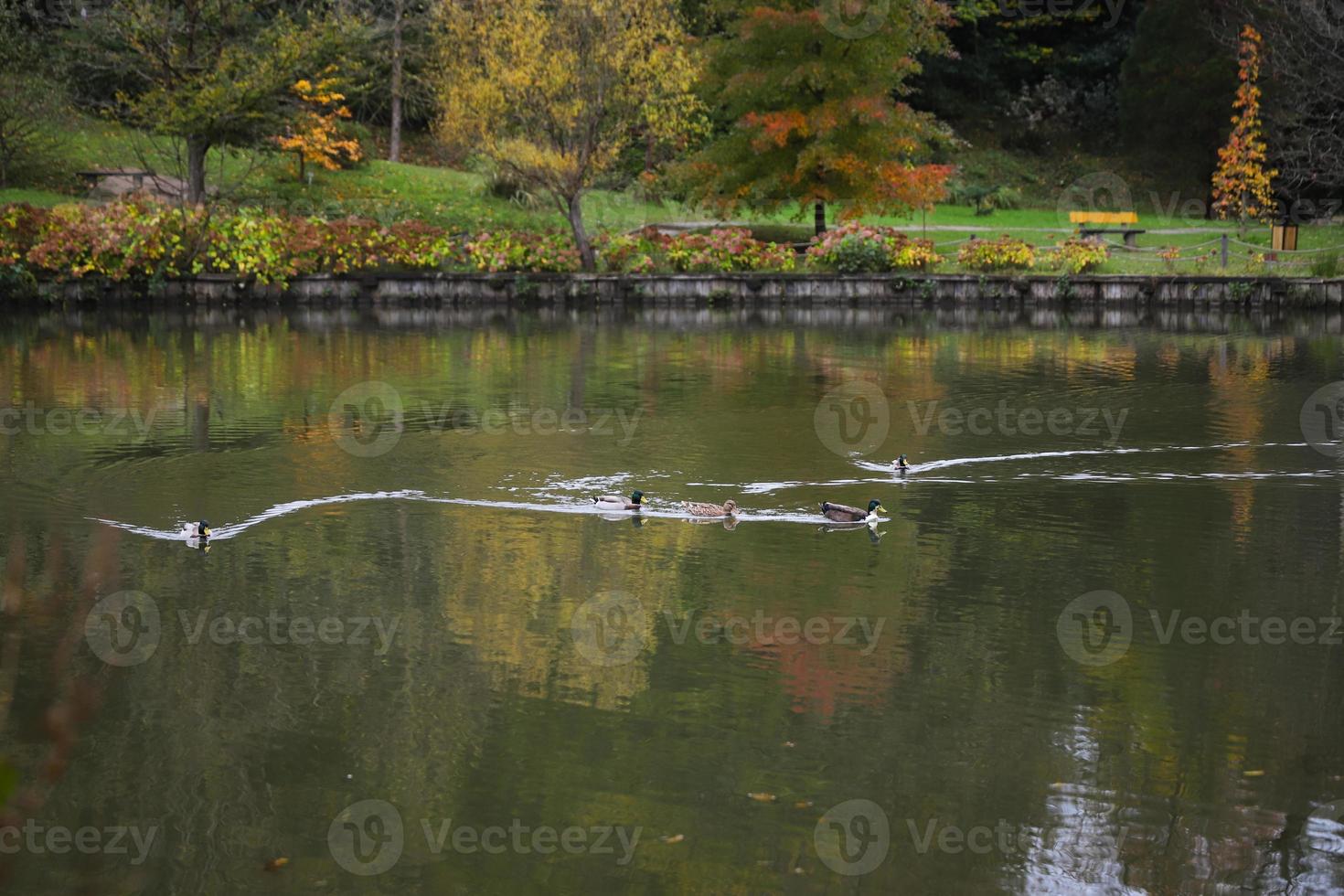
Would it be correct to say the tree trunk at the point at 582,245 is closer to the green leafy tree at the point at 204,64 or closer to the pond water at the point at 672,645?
the green leafy tree at the point at 204,64

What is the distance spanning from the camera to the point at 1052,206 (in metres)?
43.8

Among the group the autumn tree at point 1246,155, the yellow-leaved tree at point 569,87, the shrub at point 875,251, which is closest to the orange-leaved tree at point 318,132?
the yellow-leaved tree at point 569,87

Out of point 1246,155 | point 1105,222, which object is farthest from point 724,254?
point 1246,155

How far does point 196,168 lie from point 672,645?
2821 cm

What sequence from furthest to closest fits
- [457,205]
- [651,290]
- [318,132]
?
[457,205]
[318,132]
[651,290]

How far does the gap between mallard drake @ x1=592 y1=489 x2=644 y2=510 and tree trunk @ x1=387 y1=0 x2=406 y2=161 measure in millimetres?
28808

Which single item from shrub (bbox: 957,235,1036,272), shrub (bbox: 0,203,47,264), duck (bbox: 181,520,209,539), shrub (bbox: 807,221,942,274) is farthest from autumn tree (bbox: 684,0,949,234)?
duck (bbox: 181,520,209,539)

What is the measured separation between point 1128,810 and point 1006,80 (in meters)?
46.8

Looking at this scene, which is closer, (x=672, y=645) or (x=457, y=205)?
(x=672, y=645)

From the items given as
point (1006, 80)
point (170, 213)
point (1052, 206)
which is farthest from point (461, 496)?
point (1006, 80)

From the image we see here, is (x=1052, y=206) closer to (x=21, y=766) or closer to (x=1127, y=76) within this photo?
(x=1127, y=76)

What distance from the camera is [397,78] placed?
4125 cm

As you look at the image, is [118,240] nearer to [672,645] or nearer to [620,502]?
[620,502]

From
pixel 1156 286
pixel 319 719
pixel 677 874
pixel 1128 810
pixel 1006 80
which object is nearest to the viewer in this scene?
pixel 677 874
